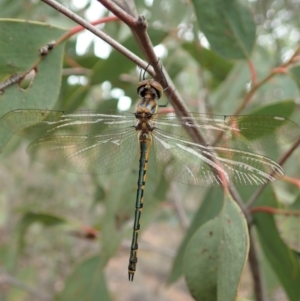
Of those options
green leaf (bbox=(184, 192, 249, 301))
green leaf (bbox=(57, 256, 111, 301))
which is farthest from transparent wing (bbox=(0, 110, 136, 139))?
green leaf (bbox=(57, 256, 111, 301))

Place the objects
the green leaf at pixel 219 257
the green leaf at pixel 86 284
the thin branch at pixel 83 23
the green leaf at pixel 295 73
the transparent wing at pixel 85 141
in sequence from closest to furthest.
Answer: the thin branch at pixel 83 23 → the green leaf at pixel 219 257 → the transparent wing at pixel 85 141 → the green leaf at pixel 295 73 → the green leaf at pixel 86 284

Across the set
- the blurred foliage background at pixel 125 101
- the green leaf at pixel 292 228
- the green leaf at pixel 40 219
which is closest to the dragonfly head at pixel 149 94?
the blurred foliage background at pixel 125 101

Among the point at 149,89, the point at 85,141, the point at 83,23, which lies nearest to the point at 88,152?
the point at 85,141

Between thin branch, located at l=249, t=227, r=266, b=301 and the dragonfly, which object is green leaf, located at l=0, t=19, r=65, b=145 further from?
thin branch, located at l=249, t=227, r=266, b=301

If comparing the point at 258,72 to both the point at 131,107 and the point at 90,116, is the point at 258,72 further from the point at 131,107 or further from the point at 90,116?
the point at 90,116

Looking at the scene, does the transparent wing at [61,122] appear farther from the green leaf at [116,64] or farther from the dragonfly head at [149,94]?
the green leaf at [116,64]

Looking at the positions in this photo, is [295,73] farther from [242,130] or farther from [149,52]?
[149,52]

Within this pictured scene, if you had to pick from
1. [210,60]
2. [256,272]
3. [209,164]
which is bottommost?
[256,272]
